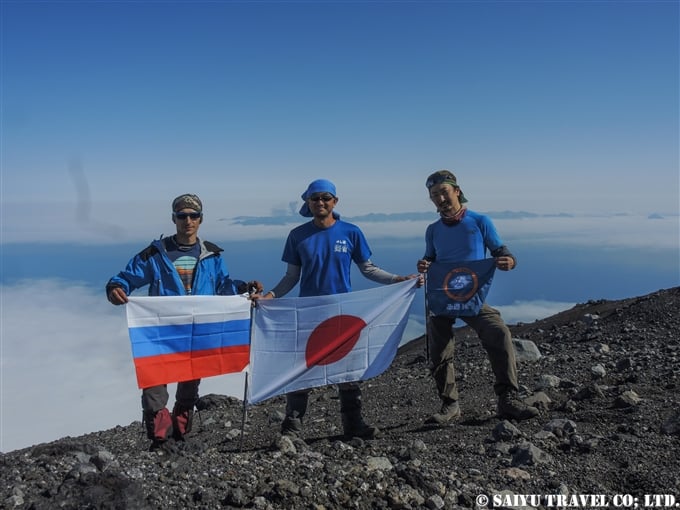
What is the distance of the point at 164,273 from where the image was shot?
24.2 ft

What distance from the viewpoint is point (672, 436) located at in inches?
289

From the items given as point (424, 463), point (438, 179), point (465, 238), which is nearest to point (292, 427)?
point (424, 463)

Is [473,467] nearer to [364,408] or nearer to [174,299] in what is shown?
[174,299]

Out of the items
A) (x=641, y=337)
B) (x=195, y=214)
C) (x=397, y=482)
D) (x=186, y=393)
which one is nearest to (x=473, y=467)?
(x=397, y=482)

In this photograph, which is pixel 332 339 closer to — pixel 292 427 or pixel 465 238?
pixel 292 427

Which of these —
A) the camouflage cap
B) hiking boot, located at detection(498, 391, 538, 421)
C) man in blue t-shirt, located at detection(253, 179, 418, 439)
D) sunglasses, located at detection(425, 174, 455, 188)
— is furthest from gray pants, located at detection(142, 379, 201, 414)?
hiking boot, located at detection(498, 391, 538, 421)

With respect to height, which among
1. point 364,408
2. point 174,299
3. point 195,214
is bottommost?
point 364,408

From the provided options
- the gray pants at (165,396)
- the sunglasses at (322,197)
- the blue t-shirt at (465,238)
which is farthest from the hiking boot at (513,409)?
the gray pants at (165,396)

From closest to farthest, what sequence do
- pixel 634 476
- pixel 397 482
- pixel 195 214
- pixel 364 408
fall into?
pixel 397 482, pixel 634 476, pixel 195 214, pixel 364 408

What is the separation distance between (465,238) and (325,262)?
Result: 6.04 ft

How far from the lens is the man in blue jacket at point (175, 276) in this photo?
282 inches

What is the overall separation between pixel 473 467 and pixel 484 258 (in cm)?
277

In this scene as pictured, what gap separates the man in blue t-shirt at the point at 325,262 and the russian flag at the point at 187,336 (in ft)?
1.54

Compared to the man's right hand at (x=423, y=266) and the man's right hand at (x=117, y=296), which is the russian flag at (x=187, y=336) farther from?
the man's right hand at (x=423, y=266)
